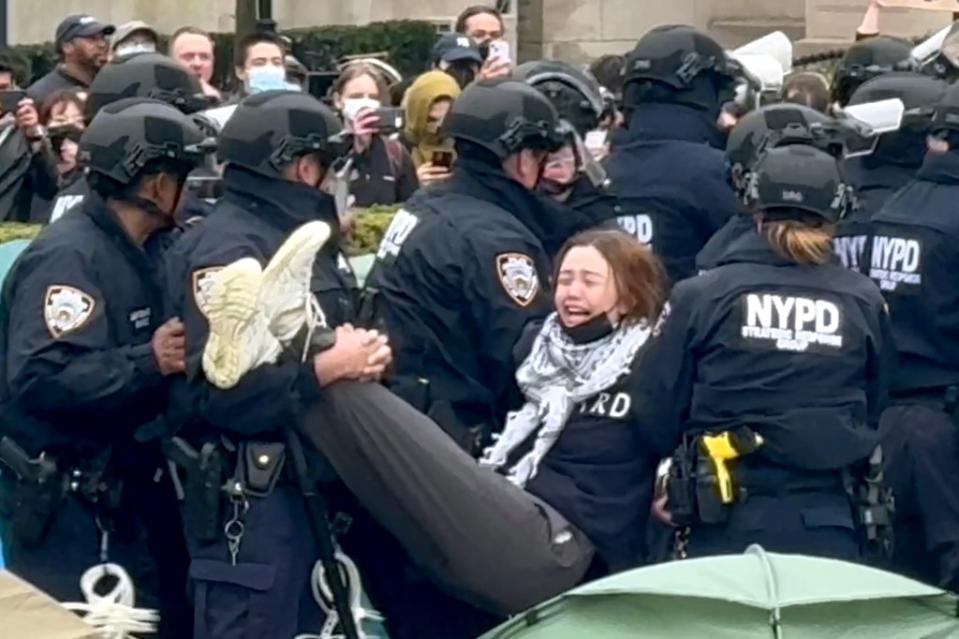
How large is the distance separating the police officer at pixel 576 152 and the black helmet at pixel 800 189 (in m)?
1.04

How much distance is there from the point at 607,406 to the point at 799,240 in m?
0.73

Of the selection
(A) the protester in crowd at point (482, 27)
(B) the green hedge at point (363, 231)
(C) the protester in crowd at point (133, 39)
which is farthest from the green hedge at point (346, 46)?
(B) the green hedge at point (363, 231)

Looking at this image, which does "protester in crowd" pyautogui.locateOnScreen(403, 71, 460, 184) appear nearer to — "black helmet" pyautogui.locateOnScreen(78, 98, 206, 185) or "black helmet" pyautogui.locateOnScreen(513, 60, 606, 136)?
"black helmet" pyautogui.locateOnScreen(513, 60, 606, 136)

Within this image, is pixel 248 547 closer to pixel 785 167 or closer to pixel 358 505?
pixel 358 505

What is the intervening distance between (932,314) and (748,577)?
2.97 metres

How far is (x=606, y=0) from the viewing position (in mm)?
26375

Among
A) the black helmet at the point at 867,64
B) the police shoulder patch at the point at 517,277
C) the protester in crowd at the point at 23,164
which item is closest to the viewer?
the police shoulder patch at the point at 517,277

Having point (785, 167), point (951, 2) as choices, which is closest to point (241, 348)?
point (785, 167)

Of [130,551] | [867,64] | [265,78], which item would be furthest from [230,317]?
[265,78]

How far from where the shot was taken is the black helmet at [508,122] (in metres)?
8.01

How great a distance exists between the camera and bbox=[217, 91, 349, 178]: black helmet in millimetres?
7203

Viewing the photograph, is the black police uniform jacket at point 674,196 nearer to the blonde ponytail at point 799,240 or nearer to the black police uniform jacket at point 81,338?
the blonde ponytail at point 799,240

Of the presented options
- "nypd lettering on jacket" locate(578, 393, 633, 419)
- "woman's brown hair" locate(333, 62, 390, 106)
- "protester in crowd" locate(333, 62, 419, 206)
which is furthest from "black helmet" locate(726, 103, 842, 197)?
"woman's brown hair" locate(333, 62, 390, 106)

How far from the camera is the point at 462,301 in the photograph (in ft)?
25.6
